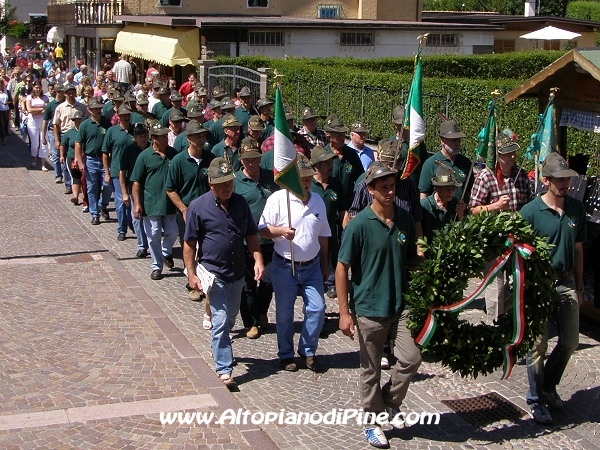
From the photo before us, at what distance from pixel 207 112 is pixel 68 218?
3.02m

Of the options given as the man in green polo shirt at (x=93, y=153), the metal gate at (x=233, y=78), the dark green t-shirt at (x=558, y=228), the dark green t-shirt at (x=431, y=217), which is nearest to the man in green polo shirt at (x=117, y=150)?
the man in green polo shirt at (x=93, y=153)

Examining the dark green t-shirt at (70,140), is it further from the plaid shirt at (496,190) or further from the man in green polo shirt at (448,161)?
the plaid shirt at (496,190)

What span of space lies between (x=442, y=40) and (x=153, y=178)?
25.4 m

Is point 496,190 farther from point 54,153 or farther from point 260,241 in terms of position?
point 54,153

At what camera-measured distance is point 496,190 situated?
9.06 meters

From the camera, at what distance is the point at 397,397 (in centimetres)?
Result: 682

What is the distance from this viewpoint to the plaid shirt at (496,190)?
9.06 metres

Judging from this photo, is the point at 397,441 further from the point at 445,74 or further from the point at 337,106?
the point at 445,74

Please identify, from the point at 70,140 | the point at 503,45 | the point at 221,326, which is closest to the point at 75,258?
the point at 70,140

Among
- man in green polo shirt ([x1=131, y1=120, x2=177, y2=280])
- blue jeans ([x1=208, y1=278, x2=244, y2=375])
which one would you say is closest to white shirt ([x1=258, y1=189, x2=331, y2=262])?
blue jeans ([x1=208, y1=278, x2=244, y2=375])

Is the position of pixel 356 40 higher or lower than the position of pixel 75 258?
higher

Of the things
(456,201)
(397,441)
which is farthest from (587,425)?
(456,201)

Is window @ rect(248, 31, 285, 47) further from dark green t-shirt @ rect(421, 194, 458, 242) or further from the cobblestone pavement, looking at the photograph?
dark green t-shirt @ rect(421, 194, 458, 242)

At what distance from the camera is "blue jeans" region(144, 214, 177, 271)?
1148 centimetres
